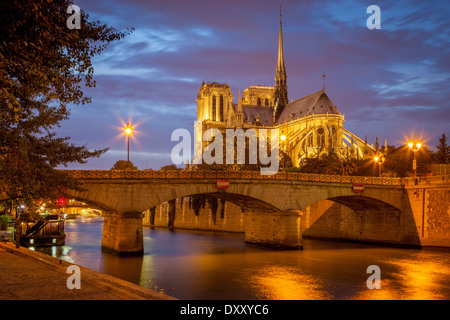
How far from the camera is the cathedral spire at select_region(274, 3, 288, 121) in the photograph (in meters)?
135

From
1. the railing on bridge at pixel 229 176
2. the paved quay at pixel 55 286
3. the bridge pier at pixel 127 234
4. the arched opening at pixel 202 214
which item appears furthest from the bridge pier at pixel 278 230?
the paved quay at pixel 55 286

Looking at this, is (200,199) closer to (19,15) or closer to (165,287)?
(165,287)

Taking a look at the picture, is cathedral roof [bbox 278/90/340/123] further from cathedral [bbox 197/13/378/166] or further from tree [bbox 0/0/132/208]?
tree [bbox 0/0/132/208]

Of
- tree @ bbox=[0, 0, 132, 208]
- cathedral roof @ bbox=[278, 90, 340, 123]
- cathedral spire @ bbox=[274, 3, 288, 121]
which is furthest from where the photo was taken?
cathedral spire @ bbox=[274, 3, 288, 121]

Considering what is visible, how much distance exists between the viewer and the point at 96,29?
44.2 feet

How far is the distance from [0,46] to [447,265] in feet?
104

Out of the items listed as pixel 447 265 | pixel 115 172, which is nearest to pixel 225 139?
pixel 115 172

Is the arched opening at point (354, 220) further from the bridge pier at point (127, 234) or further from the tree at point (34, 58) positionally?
the tree at point (34, 58)

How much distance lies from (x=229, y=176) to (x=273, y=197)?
427 cm

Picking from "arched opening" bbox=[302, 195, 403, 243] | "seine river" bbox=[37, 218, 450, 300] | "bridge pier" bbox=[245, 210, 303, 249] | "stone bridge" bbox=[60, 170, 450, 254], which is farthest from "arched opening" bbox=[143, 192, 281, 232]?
"seine river" bbox=[37, 218, 450, 300]

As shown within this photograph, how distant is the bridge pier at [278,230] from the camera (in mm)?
41062

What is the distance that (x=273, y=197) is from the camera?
40625 mm

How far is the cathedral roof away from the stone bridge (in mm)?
64517

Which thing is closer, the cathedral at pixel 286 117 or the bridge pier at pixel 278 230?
the bridge pier at pixel 278 230
